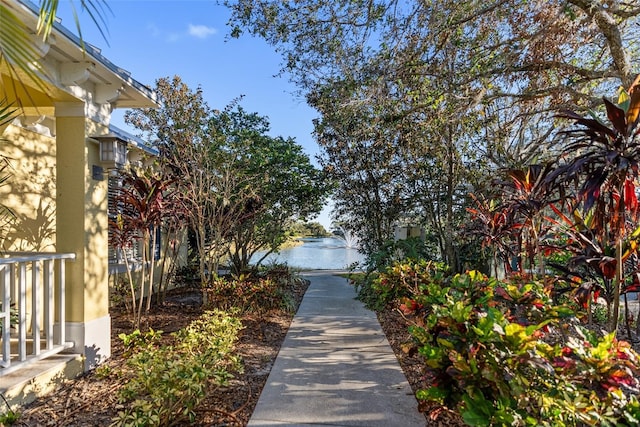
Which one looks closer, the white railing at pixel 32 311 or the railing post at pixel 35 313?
the white railing at pixel 32 311

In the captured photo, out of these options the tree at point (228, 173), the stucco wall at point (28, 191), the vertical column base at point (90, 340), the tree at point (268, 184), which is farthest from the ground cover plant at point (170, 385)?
the tree at point (268, 184)

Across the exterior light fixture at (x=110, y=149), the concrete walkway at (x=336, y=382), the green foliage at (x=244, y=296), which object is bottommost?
the concrete walkway at (x=336, y=382)

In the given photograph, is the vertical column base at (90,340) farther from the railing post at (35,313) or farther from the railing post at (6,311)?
the railing post at (6,311)

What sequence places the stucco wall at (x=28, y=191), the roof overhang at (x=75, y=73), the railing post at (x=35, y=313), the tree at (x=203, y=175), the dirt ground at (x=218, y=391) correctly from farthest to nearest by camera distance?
the tree at (x=203, y=175), the stucco wall at (x=28, y=191), the railing post at (x=35, y=313), the roof overhang at (x=75, y=73), the dirt ground at (x=218, y=391)

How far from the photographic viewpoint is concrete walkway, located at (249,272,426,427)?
292 centimetres

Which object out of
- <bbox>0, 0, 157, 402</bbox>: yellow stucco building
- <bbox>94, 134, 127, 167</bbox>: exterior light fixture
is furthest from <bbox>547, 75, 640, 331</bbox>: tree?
<bbox>0, 0, 157, 402</bbox>: yellow stucco building

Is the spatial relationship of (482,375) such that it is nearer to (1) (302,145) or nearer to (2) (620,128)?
(2) (620,128)

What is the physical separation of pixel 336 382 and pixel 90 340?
259cm

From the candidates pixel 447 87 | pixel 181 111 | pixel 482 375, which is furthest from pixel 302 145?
pixel 482 375

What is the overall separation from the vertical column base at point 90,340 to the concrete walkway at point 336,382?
1889 millimetres

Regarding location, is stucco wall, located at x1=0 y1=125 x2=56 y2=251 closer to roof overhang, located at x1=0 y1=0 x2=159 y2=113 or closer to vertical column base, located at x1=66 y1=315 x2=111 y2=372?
roof overhang, located at x1=0 y1=0 x2=159 y2=113

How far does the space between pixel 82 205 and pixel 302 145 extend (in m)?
5.53

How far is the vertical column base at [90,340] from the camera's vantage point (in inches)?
151

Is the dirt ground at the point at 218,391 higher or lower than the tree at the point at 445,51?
lower
